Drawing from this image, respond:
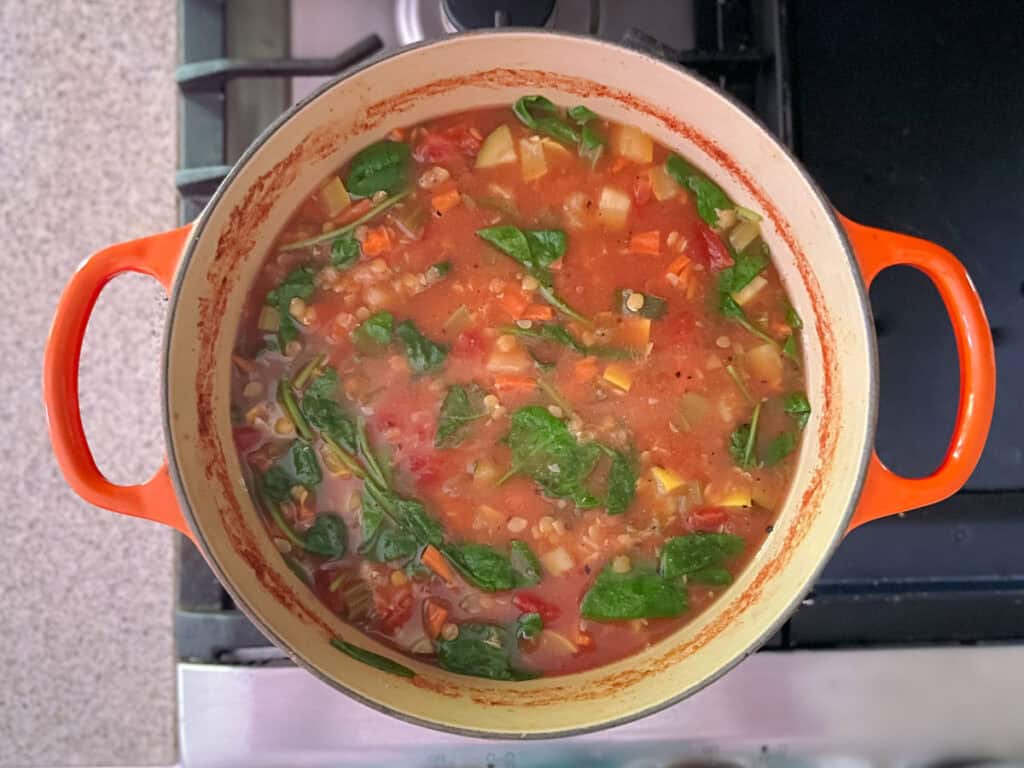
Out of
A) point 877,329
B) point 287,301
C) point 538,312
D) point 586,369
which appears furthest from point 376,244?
point 877,329

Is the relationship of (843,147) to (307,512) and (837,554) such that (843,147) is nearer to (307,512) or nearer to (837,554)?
(837,554)

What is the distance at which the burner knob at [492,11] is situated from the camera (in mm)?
1310

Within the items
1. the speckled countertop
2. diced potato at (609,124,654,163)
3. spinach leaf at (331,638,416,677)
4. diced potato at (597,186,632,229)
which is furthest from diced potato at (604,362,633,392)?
the speckled countertop

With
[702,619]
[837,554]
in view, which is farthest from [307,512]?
[837,554]

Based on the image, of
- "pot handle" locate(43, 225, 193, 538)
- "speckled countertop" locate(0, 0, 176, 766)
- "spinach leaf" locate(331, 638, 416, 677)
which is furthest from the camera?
"speckled countertop" locate(0, 0, 176, 766)

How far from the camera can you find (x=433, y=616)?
4.41 ft

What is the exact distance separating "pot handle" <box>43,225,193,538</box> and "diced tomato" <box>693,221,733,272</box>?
2.43 ft

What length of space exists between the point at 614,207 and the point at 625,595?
1.93 ft

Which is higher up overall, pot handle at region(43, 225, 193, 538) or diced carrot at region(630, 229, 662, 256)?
diced carrot at region(630, 229, 662, 256)

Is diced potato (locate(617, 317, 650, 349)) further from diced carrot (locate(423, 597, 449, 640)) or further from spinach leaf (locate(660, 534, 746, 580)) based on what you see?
diced carrot (locate(423, 597, 449, 640))

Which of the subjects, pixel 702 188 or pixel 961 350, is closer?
pixel 961 350

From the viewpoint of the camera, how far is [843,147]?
1353 millimetres

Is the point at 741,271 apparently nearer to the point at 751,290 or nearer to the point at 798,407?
the point at 751,290

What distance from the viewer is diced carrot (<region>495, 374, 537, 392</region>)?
134 centimetres
